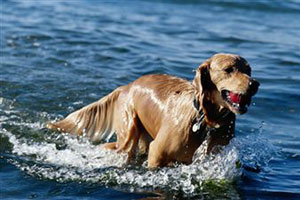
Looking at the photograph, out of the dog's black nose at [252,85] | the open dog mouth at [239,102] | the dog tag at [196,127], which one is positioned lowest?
the dog tag at [196,127]

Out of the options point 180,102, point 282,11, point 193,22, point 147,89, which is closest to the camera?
point 180,102

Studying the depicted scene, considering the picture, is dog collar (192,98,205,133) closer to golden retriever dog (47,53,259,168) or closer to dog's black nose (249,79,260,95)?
golden retriever dog (47,53,259,168)

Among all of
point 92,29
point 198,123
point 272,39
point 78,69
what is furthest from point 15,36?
point 198,123

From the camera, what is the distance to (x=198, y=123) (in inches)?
277

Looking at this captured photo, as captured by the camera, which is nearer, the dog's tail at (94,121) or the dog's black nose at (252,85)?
the dog's black nose at (252,85)

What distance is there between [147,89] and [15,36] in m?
8.00

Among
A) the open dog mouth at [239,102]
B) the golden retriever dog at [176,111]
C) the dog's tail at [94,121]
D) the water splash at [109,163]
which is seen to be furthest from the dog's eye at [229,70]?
the dog's tail at [94,121]

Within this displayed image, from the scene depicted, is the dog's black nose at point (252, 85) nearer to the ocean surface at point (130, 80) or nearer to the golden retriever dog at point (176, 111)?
the golden retriever dog at point (176, 111)

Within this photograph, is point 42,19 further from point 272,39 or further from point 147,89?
point 147,89

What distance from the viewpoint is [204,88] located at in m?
6.86

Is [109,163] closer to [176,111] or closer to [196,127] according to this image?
[176,111]

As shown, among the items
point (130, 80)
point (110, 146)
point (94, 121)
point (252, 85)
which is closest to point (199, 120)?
point (252, 85)

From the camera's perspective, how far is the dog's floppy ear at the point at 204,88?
6.83 meters

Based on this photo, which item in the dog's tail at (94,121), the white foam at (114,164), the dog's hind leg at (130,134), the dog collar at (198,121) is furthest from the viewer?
the dog's tail at (94,121)
